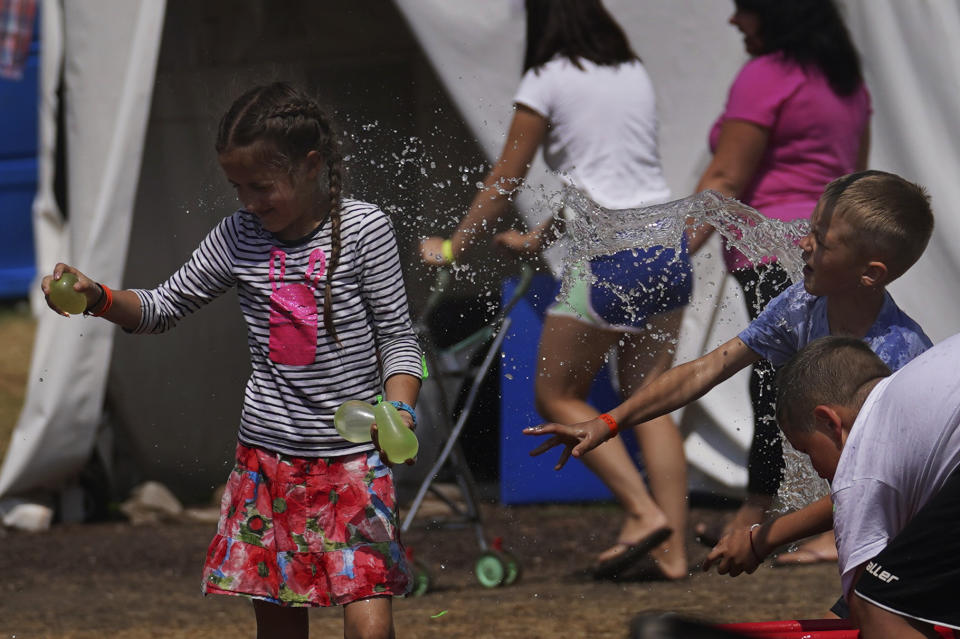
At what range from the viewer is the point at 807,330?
2.75 meters

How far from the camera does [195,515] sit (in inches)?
216

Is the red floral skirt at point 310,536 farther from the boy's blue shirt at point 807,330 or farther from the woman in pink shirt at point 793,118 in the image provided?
the woman in pink shirt at point 793,118

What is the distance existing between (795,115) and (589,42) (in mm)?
693

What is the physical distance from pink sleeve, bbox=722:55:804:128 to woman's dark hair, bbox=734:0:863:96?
0.22ft

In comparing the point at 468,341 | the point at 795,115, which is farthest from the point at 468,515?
the point at 795,115

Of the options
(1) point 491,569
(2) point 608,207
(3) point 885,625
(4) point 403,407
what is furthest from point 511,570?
(3) point 885,625

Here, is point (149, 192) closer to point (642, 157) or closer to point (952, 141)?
point (642, 157)

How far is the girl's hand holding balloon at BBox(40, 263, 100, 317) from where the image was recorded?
2619 mm

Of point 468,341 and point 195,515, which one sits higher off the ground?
point 468,341

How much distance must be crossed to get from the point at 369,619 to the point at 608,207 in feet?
5.45

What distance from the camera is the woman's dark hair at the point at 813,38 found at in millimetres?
4230

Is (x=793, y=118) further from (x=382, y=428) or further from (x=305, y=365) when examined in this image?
(x=382, y=428)

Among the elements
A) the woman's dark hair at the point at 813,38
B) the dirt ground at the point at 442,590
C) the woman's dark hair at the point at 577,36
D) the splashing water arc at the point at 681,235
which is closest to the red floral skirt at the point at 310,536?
the splashing water arc at the point at 681,235

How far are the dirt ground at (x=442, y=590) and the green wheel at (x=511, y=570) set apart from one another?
0.08 ft
